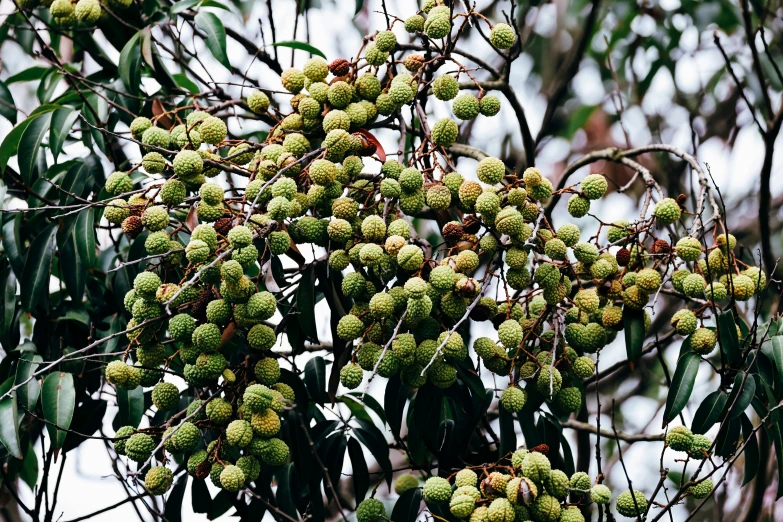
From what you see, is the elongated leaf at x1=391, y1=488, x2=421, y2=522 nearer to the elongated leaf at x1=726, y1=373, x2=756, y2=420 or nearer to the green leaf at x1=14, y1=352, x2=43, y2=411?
the elongated leaf at x1=726, y1=373, x2=756, y2=420

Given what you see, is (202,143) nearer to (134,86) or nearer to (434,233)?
(134,86)

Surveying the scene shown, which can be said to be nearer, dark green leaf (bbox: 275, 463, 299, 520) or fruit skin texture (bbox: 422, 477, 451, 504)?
fruit skin texture (bbox: 422, 477, 451, 504)

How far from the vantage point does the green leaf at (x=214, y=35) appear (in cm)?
191

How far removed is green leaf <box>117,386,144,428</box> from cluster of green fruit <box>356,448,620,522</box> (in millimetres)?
656

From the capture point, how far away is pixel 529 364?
1550mm

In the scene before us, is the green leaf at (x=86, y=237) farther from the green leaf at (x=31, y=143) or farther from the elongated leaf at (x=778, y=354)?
the elongated leaf at (x=778, y=354)

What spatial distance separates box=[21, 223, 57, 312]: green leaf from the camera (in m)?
1.82

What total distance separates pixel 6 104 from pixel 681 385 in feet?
5.48

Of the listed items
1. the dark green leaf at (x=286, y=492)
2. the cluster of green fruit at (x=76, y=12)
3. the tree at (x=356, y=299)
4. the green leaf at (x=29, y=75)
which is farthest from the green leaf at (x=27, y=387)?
the green leaf at (x=29, y=75)

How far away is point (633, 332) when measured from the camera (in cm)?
156

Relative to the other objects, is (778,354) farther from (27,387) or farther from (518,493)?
(27,387)

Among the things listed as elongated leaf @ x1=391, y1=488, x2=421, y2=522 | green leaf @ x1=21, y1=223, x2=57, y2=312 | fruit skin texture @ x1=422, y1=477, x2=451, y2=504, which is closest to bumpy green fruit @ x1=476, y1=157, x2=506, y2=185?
fruit skin texture @ x1=422, y1=477, x2=451, y2=504

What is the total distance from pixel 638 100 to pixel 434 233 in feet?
3.93

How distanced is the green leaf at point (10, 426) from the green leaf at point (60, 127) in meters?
0.56
